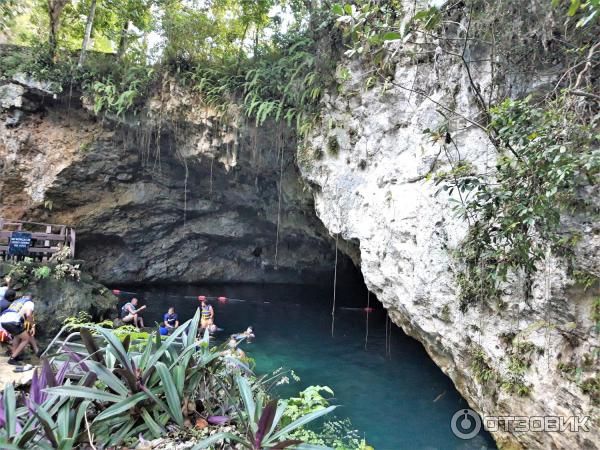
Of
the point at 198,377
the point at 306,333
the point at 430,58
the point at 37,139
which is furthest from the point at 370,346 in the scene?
the point at 37,139

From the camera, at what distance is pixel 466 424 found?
668 centimetres

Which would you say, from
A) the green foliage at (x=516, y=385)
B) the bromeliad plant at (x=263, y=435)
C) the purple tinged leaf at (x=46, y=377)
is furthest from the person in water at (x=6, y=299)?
the green foliage at (x=516, y=385)

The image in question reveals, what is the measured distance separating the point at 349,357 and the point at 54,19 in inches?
529

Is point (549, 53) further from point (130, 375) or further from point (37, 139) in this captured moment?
point (37, 139)

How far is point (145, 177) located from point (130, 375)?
1172 centimetres

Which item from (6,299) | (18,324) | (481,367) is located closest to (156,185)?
(6,299)

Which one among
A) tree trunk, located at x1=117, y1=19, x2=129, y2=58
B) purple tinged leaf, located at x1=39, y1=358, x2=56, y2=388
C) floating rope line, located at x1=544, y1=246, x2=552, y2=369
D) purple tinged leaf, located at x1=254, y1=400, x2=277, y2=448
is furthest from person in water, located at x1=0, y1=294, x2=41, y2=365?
tree trunk, located at x1=117, y1=19, x2=129, y2=58

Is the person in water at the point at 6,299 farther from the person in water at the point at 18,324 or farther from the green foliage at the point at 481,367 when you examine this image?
the green foliage at the point at 481,367

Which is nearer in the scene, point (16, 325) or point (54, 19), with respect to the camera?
point (16, 325)

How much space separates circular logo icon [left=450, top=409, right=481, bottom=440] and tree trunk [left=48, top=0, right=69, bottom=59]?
Answer: 561 inches

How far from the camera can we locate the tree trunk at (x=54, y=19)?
36.1 ft

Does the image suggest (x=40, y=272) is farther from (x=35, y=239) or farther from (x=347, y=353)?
(x=347, y=353)

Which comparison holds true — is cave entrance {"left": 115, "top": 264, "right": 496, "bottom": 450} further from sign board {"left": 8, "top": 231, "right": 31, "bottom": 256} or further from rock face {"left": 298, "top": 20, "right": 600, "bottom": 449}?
sign board {"left": 8, "top": 231, "right": 31, "bottom": 256}

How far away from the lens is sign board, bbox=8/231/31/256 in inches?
356
